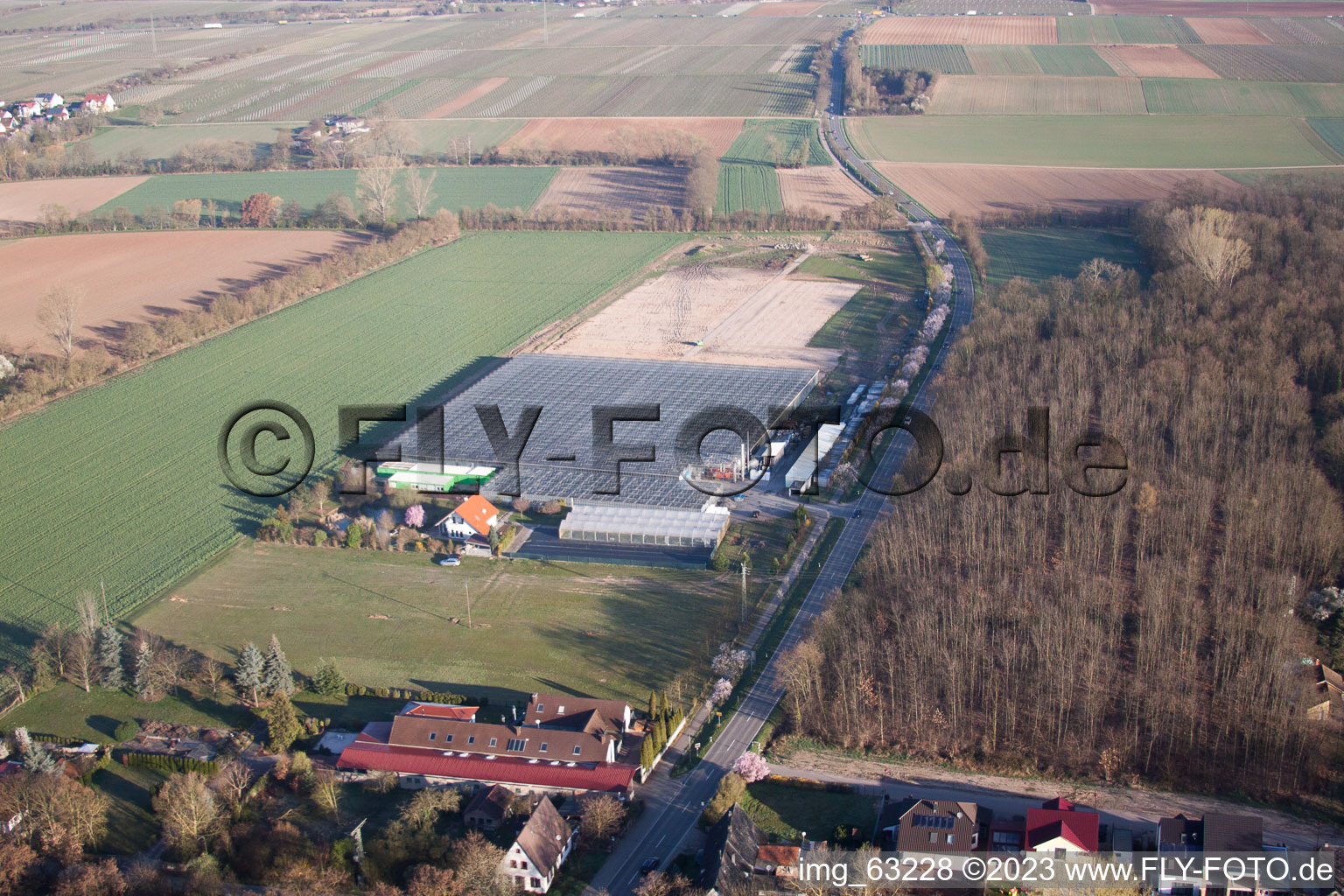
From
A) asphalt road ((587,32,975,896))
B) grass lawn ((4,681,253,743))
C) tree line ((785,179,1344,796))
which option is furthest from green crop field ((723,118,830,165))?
grass lawn ((4,681,253,743))

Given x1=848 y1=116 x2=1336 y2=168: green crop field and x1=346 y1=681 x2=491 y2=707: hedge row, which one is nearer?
x1=346 y1=681 x2=491 y2=707: hedge row

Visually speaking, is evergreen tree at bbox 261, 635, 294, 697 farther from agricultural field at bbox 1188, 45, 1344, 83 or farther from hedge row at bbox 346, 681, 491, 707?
agricultural field at bbox 1188, 45, 1344, 83

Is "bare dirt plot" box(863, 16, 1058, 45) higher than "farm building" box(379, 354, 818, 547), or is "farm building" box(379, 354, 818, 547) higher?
"bare dirt plot" box(863, 16, 1058, 45)

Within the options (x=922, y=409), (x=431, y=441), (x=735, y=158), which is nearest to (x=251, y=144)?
(x=735, y=158)

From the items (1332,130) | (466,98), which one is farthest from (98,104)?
(1332,130)

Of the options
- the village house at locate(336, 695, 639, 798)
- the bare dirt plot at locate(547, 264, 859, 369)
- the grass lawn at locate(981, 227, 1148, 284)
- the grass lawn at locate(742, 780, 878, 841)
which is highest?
the grass lawn at locate(981, 227, 1148, 284)

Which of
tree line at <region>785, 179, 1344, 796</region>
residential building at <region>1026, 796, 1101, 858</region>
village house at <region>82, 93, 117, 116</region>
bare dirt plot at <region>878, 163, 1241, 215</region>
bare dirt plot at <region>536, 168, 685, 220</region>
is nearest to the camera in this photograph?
residential building at <region>1026, 796, 1101, 858</region>

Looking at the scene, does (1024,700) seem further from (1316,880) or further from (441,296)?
(441,296)
